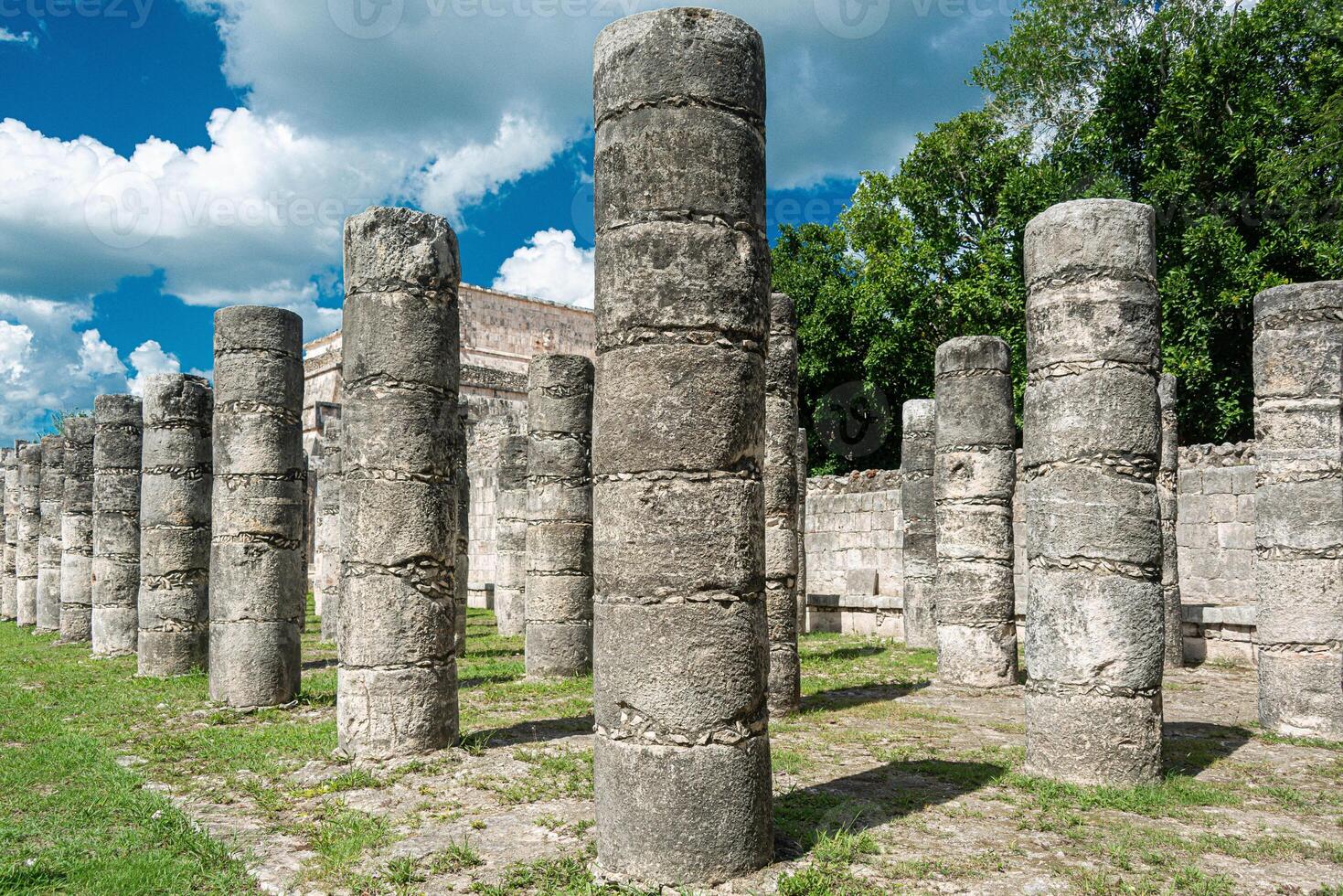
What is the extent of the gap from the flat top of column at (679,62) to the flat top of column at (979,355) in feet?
22.8

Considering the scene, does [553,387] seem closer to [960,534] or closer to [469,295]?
[960,534]

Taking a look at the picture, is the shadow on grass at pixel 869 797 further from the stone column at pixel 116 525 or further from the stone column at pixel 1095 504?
the stone column at pixel 116 525

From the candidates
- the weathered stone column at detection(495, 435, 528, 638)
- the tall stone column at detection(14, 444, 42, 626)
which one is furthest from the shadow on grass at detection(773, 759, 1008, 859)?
the tall stone column at detection(14, 444, 42, 626)

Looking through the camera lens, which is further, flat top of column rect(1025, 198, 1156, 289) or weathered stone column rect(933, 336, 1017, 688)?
weathered stone column rect(933, 336, 1017, 688)

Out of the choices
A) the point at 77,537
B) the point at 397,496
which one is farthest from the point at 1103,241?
the point at 77,537

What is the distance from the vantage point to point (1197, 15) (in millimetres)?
21500

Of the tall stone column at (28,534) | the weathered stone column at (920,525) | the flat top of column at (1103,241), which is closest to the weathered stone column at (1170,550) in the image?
the weathered stone column at (920,525)

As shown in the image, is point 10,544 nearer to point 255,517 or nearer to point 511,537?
point 511,537

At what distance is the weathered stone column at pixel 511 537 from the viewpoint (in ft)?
56.9

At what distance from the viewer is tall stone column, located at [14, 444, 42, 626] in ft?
68.5

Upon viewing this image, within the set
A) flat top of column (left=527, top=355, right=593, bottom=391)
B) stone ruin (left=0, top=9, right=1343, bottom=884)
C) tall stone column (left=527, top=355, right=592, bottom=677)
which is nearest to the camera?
stone ruin (left=0, top=9, right=1343, bottom=884)

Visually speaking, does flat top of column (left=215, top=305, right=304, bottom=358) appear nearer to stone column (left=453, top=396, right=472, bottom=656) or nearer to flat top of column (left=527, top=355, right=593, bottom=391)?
stone column (left=453, top=396, right=472, bottom=656)

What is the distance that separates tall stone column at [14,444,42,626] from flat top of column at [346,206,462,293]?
16.1m

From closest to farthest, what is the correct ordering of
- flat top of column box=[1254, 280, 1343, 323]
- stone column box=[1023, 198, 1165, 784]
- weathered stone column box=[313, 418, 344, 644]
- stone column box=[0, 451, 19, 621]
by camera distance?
stone column box=[1023, 198, 1165, 784], flat top of column box=[1254, 280, 1343, 323], weathered stone column box=[313, 418, 344, 644], stone column box=[0, 451, 19, 621]
